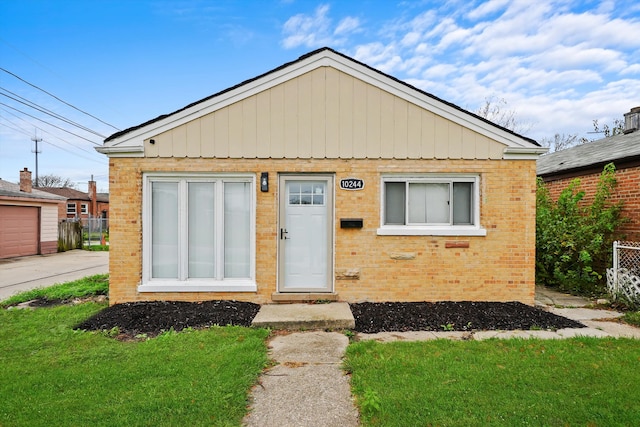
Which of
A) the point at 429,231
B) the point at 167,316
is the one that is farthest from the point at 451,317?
the point at 167,316

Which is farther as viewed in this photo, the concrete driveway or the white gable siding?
the concrete driveway

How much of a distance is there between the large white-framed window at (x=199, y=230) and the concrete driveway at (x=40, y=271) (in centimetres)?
434

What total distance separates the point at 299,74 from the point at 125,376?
17.7 feet

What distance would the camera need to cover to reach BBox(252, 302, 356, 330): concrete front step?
541 centimetres

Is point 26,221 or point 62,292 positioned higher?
point 26,221

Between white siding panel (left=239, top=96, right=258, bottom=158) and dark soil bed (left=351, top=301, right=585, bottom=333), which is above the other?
white siding panel (left=239, top=96, right=258, bottom=158)

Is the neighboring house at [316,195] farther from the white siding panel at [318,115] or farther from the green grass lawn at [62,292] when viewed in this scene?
the green grass lawn at [62,292]

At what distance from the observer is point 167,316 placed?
5.73 meters

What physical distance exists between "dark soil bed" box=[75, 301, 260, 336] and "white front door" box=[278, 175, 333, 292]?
98 centimetres

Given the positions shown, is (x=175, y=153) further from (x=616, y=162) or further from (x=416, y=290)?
(x=616, y=162)

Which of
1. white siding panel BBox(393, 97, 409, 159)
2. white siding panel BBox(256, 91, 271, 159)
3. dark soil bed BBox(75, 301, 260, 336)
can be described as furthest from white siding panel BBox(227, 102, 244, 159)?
white siding panel BBox(393, 97, 409, 159)

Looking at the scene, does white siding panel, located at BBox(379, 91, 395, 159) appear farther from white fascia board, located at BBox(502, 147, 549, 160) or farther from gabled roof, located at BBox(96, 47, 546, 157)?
white fascia board, located at BBox(502, 147, 549, 160)

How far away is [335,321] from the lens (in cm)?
541

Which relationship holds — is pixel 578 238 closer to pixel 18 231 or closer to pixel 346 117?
pixel 346 117
